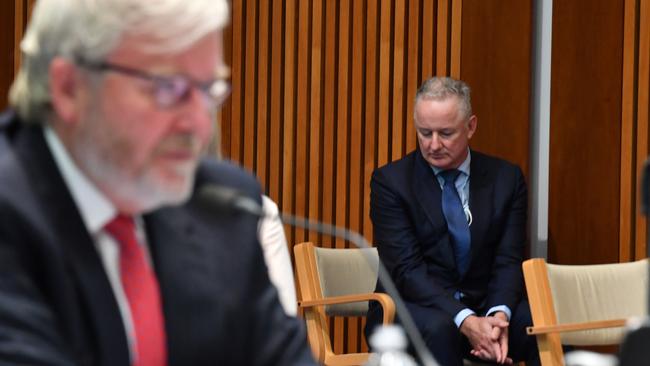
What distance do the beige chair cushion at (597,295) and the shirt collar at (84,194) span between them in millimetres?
3451

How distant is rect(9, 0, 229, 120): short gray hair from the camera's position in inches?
63.8

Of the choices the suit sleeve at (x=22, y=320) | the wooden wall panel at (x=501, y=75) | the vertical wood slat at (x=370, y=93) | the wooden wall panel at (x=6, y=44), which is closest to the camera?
the suit sleeve at (x=22, y=320)

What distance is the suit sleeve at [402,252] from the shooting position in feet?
18.5

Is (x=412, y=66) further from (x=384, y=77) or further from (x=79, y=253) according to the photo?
(x=79, y=253)

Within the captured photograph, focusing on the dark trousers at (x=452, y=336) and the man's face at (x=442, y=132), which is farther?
the man's face at (x=442, y=132)

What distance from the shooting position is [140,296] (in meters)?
1.75

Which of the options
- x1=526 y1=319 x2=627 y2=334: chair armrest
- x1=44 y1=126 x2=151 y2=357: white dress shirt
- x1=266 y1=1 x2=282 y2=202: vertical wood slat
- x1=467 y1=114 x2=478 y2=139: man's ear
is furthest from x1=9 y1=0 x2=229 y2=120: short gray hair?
x1=266 y1=1 x2=282 y2=202: vertical wood slat

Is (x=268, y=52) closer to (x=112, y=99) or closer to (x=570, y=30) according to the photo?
(x=570, y=30)

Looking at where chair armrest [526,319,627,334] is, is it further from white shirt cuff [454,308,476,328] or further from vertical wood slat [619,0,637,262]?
vertical wood slat [619,0,637,262]

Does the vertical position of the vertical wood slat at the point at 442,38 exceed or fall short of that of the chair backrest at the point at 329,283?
it exceeds it

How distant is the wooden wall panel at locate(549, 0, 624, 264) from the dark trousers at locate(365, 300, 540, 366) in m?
0.77

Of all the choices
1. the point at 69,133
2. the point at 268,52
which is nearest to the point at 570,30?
the point at 268,52

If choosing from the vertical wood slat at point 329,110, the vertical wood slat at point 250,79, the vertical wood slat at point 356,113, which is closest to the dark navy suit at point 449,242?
the vertical wood slat at point 356,113

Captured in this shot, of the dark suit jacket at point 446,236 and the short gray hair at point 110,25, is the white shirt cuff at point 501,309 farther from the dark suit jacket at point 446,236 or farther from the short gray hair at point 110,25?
the short gray hair at point 110,25
